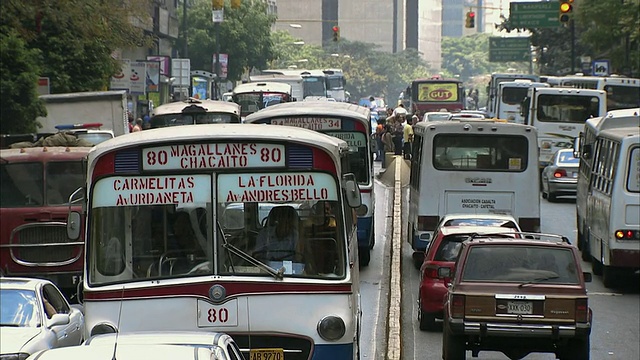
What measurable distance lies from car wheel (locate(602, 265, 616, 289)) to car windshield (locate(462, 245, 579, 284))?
8046 mm

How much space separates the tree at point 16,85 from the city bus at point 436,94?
153 ft

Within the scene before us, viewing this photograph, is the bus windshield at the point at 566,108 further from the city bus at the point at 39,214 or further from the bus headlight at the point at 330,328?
the bus headlight at the point at 330,328

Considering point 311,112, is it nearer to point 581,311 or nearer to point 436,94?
point 581,311

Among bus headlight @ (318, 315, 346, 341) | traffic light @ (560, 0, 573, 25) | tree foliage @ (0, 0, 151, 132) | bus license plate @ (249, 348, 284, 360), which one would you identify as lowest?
bus license plate @ (249, 348, 284, 360)

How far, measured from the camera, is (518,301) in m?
13.4

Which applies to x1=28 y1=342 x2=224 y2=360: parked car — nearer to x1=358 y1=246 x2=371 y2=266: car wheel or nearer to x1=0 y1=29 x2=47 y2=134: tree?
x1=358 y1=246 x2=371 y2=266: car wheel

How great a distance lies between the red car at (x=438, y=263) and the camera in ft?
55.1

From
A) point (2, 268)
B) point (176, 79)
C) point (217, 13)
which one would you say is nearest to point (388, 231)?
point (2, 268)

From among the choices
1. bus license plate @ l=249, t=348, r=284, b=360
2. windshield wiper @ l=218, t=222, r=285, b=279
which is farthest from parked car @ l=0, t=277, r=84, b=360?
bus license plate @ l=249, t=348, r=284, b=360

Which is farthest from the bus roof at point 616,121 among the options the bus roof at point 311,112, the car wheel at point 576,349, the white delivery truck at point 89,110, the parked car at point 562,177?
the white delivery truck at point 89,110

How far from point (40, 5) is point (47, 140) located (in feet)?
30.3

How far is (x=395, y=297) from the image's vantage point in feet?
59.8

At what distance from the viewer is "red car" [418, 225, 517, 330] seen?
661 inches

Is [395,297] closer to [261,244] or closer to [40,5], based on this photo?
[261,244]
